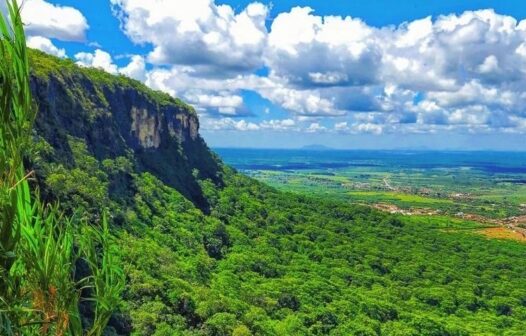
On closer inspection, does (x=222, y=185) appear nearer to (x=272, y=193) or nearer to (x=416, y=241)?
(x=272, y=193)

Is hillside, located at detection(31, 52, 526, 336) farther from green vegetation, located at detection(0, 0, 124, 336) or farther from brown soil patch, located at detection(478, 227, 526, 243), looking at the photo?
green vegetation, located at detection(0, 0, 124, 336)

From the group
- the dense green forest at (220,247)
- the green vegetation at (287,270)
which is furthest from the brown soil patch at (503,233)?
the green vegetation at (287,270)

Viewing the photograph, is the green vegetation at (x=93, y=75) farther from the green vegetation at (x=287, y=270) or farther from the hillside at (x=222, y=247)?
the green vegetation at (x=287, y=270)

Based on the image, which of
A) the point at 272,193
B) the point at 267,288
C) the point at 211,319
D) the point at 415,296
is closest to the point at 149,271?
the point at 211,319

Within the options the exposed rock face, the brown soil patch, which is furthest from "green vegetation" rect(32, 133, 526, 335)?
the brown soil patch

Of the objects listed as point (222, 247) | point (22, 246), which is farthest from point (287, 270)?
point (22, 246)

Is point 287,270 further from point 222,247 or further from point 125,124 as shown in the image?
point 125,124
